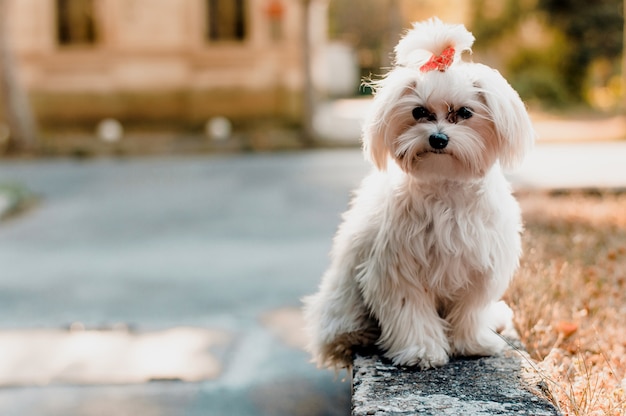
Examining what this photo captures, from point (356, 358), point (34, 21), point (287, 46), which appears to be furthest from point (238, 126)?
point (356, 358)

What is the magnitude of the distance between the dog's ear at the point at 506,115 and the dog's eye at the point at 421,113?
0.20 meters

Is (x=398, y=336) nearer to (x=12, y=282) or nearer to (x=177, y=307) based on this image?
(x=177, y=307)

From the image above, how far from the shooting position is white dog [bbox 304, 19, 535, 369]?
2908mm

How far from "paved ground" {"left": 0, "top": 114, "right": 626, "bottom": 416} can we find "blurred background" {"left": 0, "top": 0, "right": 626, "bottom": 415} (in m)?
0.02

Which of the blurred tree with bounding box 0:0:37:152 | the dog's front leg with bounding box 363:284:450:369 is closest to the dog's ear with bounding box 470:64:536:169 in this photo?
the dog's front leg with bounding box 363:284:450:369

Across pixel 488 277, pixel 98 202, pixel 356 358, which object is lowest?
pixel 98 202

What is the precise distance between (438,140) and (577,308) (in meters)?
1.78

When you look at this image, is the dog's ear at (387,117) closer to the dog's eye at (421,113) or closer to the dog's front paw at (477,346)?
the dog's eye at (421,113)

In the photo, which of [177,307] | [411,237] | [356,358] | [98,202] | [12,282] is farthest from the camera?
[98,202]

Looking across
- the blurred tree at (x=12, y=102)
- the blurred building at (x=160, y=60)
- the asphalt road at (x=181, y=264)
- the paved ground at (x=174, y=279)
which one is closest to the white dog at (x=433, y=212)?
the paved ground at (x=174, y=279)

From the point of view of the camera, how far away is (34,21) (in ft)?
58.8

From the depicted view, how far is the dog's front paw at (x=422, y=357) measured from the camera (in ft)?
10.3

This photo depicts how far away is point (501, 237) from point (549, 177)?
24.8 ft

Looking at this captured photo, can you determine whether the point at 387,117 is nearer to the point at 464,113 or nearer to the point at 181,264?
the point at 464,113
